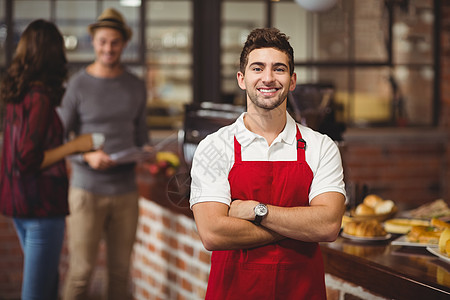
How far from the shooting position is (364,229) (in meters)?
2.40

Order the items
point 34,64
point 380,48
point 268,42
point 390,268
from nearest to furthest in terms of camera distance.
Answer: point 268,42 < point 390,268 < point 34,64 < point 380,48

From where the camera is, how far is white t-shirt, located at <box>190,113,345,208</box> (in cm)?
160

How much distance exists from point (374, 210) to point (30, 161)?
1.45 metres

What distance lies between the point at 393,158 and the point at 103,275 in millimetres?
2520

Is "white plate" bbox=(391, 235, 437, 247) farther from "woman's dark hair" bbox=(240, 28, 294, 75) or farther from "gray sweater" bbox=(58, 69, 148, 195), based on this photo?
"gray sweater" bbox=(58, 69, 148, 195)

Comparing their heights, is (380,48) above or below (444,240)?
above

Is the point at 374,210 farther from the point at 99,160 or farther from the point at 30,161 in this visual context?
the point at 30,161

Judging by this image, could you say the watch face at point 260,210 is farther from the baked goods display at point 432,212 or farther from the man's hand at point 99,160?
the man's hand at point 99,160

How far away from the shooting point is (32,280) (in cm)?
253

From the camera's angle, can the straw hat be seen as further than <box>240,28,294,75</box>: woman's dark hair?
Yes

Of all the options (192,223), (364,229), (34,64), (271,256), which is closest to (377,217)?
(364,229)

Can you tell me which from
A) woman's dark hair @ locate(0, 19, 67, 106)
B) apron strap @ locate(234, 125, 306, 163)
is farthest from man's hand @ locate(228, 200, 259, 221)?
woman's dark hair @ locate(0, 19, 67, 106)

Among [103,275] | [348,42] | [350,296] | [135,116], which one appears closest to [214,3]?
[348,42]

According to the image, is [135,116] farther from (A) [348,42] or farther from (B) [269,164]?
(A) [348,42]
